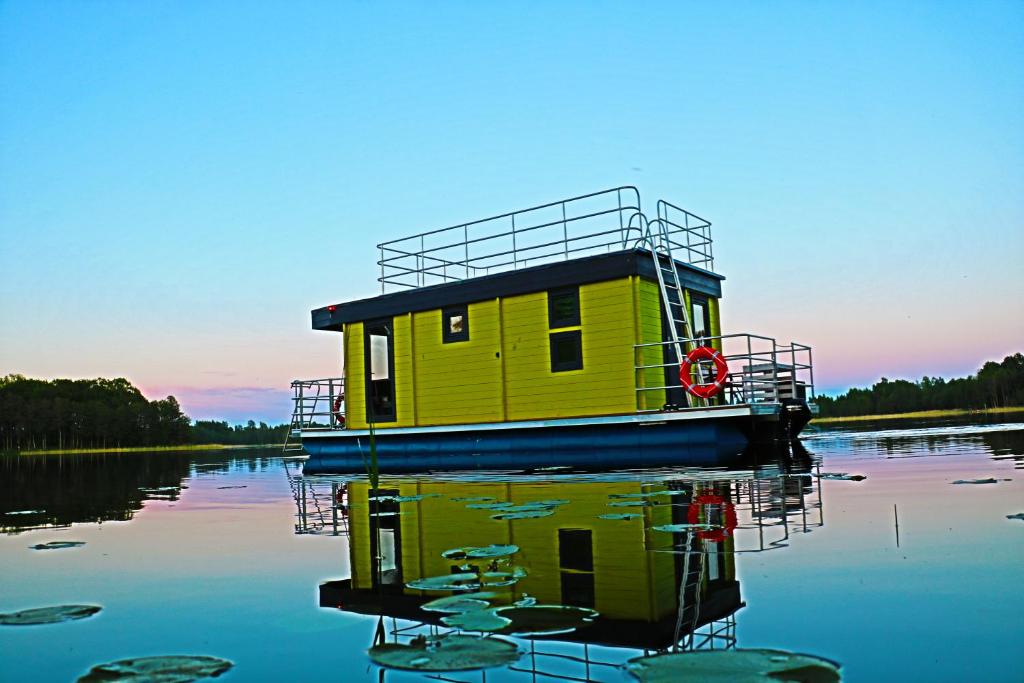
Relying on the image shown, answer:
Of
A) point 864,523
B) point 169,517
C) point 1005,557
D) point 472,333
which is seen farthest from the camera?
point 472,333

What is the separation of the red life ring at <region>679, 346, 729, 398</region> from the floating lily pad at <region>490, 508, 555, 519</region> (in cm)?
697

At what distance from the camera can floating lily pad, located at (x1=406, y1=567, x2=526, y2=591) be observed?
3.82m

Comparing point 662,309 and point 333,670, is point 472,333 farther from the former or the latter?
point 333,670

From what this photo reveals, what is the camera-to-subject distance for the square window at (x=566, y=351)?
48.7 feet

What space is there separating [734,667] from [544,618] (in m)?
0.92

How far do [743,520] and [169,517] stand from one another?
5926 mm

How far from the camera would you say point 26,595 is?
13.7ft

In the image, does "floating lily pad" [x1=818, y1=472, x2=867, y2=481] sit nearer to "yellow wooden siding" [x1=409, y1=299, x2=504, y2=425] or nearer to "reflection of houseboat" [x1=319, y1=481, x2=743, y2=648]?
"reflection of houseboat" [x1=319, y1=481, x2=743, y2=648]

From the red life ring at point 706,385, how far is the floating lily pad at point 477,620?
1049 centimetres

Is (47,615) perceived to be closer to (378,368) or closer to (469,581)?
(469,581)

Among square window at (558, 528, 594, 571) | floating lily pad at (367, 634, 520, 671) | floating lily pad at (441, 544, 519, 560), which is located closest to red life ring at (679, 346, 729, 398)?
square window at (558, 528, 594, 571)

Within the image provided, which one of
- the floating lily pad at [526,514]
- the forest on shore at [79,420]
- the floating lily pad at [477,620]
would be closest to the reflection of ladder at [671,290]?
the floating lily pad at [526,514]

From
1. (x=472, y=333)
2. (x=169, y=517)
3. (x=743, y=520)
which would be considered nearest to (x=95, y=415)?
(x=472, y=333)

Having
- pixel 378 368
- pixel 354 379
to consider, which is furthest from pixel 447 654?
pixel 354 379
